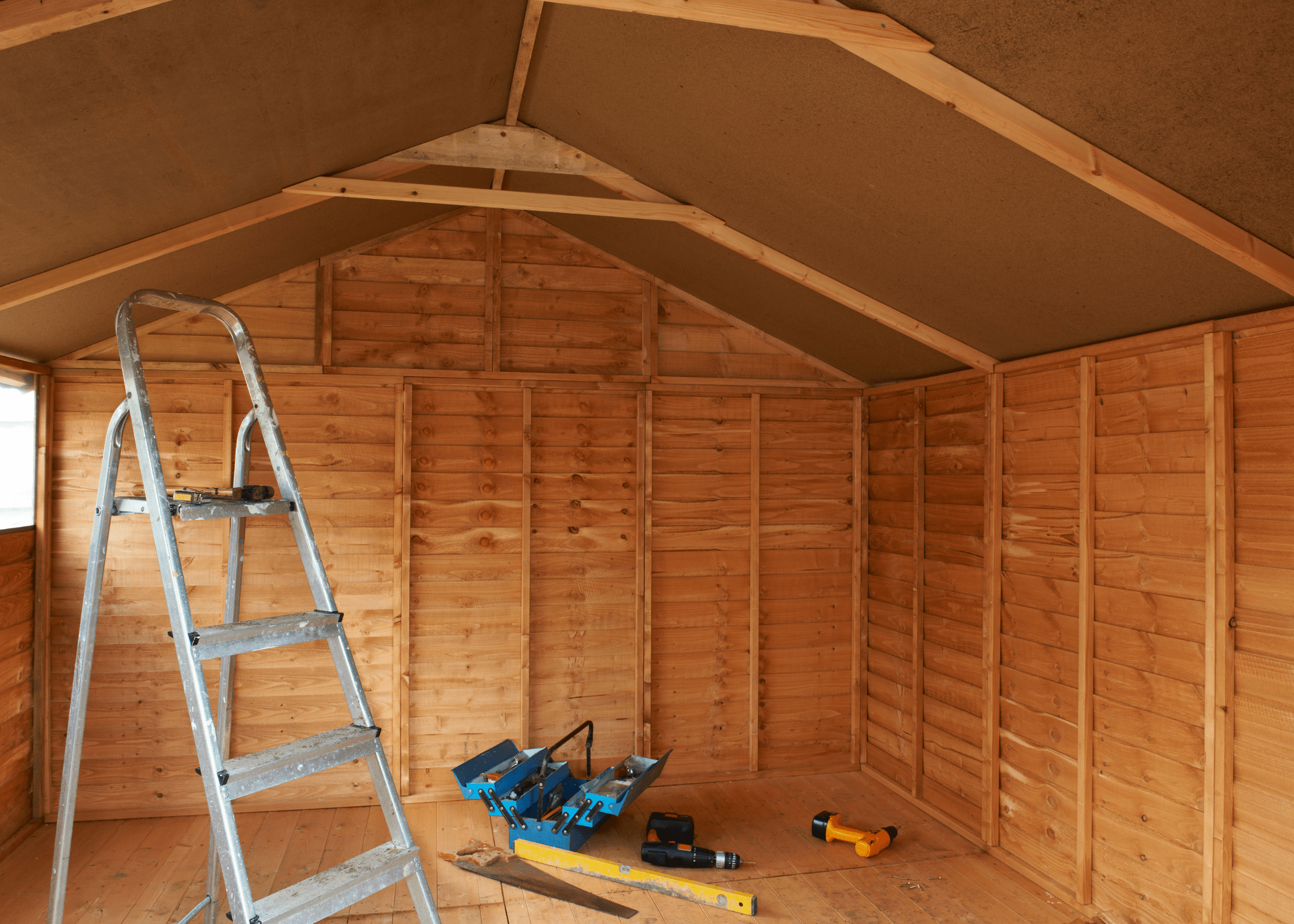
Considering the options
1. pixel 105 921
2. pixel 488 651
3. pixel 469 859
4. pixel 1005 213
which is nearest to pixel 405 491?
pixel 488 651

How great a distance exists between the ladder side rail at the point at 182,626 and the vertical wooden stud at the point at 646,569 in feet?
9.56

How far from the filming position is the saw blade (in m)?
3.32

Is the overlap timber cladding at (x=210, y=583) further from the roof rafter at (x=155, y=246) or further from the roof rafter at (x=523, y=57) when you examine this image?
the roof rafter at (x=523, y=57)

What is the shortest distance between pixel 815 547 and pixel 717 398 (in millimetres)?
1100

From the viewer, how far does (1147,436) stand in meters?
2.99

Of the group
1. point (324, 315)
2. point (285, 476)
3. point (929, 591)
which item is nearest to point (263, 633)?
point (285, 476)

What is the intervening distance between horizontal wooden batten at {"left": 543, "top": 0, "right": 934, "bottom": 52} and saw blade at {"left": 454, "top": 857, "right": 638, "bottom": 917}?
3198 mm

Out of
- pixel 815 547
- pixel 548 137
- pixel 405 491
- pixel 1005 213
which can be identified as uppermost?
pixel 548 137

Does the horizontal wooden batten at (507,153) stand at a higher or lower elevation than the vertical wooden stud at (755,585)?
higher

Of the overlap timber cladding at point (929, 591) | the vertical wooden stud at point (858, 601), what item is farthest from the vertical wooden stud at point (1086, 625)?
the vertical wooden stud at point (858, 601)

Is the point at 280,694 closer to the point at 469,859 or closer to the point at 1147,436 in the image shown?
the point at 469,859

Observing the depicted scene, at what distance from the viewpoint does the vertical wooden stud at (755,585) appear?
4789mm

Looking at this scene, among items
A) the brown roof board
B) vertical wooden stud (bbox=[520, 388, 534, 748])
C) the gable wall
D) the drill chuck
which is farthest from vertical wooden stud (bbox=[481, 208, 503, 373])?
the drill chuck

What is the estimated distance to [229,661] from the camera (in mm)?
2402
